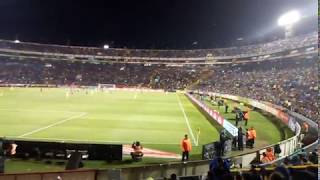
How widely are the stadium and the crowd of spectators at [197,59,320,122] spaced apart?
0.33 metres

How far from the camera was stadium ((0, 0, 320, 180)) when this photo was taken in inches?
593

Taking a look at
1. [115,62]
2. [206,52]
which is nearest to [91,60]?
[115,62]

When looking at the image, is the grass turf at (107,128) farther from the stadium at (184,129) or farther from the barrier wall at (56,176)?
the barrier wall at (56,176)

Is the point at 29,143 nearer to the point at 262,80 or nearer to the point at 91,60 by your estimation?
the point at 262,80

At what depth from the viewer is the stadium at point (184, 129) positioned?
15.1 meters

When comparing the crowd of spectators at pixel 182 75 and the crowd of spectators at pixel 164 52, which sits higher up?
the crowd of spectators at pixel 164 52

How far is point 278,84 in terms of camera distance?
229 feet

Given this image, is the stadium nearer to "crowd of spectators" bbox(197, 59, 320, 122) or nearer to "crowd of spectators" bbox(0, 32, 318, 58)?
"crowd of spectators" bbox(197, 59, 320, 122)

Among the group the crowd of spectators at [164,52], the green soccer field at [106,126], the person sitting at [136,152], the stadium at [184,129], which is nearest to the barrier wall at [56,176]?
the stadium at [184,129]

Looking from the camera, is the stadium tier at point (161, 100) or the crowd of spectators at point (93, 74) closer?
the stadium tier at point (161, 100)

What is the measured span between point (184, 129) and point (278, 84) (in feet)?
135

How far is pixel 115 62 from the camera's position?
5394 inches

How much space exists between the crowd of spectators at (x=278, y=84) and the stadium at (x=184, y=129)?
0.33 meters

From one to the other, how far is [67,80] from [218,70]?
40.6 metres
